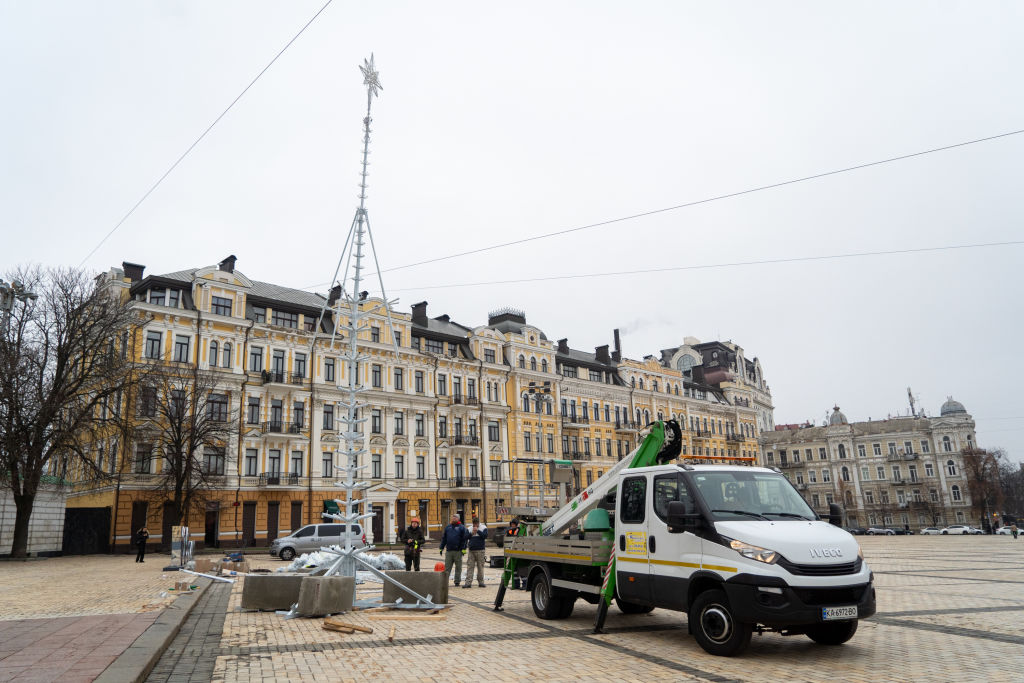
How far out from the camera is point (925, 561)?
1030 inches

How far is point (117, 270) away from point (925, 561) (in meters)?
45.2

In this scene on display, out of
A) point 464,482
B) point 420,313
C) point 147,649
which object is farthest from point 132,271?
point 147,649

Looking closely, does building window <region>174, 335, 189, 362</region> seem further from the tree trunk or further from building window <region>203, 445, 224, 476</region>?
the tree trunk

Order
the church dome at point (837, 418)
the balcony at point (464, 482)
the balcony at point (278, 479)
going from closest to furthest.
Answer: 1. the balcony at point (278, 479)
2. the balcony at point (464, 482)
3. the church dome at point (837, 418)

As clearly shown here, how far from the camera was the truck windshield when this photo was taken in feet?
29.3

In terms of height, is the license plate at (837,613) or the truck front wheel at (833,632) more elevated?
the license plate at (837,613)

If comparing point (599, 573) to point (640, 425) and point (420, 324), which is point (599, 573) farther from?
point (640, 425)

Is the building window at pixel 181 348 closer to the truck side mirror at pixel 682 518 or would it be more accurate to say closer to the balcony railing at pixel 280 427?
the balcony railing at pixel 280 427

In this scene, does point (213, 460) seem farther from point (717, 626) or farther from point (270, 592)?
point (717, 626)

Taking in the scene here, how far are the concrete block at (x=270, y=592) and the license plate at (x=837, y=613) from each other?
914 cm

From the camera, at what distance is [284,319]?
154ft

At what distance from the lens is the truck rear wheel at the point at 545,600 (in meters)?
11.6

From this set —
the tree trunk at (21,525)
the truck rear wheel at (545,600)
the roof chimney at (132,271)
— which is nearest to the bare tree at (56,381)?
the tree trunk at (21,525)

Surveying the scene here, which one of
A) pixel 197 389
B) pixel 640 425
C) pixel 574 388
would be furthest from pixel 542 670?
pixel 640 425
